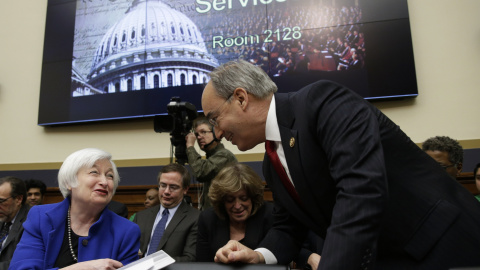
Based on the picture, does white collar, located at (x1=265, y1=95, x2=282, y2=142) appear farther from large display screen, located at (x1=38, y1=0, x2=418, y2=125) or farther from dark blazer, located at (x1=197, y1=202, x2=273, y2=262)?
large display screen, located at (x1=38, y1=0, x2=418, y2=125)

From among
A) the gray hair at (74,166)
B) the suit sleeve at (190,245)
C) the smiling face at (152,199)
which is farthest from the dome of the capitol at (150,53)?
the gray hair at (74,166)

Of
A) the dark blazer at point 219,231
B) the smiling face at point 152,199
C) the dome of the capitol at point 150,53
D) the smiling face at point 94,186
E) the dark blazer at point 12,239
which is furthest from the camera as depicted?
the dome of the capitol at point 150,53

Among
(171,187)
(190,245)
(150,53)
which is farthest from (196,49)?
(190,245)

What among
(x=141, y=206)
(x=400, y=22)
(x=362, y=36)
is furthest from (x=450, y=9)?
(x=141, y=206)

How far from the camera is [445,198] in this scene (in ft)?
2.80

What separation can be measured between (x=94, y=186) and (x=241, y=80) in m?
0.80

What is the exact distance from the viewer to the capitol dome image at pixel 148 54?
4.13 meters

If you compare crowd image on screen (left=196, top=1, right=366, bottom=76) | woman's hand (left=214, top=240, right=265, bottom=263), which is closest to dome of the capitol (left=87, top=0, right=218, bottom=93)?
crowd image on screen (left=196, top=1, right=366, bottom=76)

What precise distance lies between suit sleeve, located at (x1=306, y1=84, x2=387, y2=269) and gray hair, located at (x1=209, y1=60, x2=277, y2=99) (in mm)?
252

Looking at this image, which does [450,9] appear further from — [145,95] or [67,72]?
[67,72]

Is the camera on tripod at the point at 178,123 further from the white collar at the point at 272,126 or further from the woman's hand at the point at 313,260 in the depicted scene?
the white collar at the point at 272,126

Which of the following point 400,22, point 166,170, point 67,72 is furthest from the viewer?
point 67,72

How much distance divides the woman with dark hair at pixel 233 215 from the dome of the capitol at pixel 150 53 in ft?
7.27

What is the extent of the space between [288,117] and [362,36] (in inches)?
123
